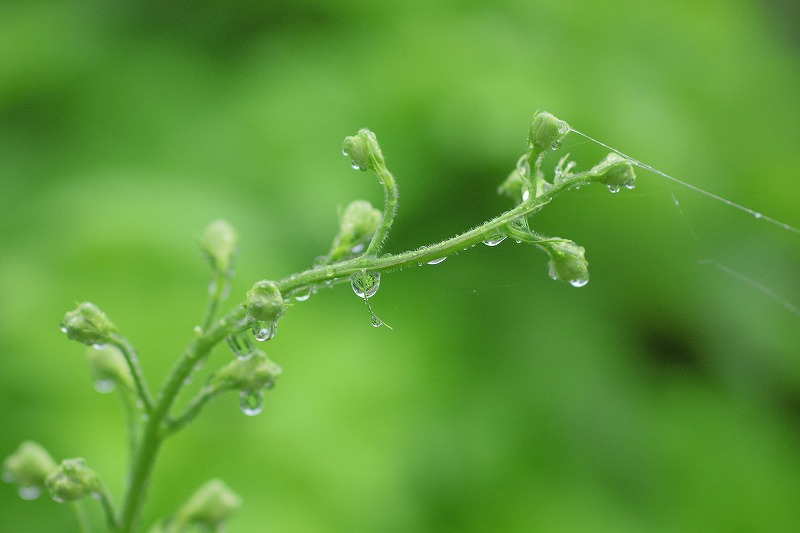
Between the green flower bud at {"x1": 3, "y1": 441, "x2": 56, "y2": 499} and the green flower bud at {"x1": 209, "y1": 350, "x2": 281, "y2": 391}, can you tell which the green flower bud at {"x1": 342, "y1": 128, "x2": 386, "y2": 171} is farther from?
the green flower bud at {"x1": 3, "y1": 441, "x2": 56, "y2": 499}

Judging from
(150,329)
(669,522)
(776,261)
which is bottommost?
(669,522)

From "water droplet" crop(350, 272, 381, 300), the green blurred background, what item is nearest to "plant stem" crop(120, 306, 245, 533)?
"water droplet" crop(350, 272, 381, 300)

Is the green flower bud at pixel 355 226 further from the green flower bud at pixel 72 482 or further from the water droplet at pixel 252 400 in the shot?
the green flower bud at pixel 72 482

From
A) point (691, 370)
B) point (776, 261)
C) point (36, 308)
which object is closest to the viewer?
point (36, 308)

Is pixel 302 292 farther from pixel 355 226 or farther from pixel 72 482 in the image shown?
pixel 72 482

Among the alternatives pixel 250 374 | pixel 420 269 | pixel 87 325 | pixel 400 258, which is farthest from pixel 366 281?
pixel 420 269

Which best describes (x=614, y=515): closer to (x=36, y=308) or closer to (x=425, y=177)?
(x=425, y=177)

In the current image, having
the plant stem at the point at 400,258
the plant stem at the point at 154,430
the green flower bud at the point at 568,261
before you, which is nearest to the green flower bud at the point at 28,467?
the plant stem at the point at 154,430

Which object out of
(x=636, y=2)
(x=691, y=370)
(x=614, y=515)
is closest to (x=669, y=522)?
(x=614, y=515)
